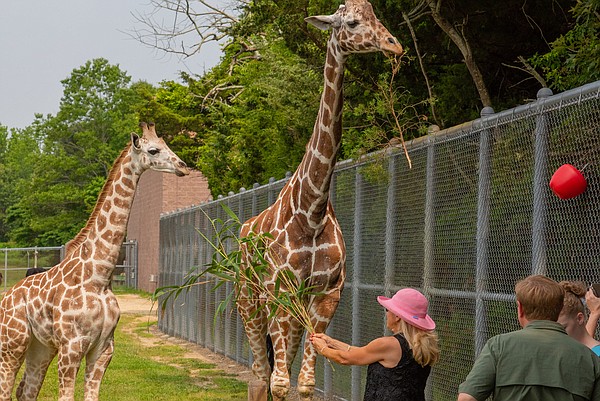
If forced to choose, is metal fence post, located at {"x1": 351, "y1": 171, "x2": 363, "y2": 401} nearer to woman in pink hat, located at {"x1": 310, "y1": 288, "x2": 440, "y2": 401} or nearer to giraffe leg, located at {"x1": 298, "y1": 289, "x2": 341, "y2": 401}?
giraffe leg, located at {"x1": 298, "y1": 289, "x2": 341, "y2": 401}

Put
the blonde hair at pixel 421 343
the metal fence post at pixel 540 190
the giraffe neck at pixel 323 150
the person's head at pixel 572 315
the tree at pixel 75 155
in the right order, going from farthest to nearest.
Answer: the tree at pixel 75 155
the giraffe neck at pixel 323 150
the metal fence post at pixel 540 190
the blonde hair at pixel 421 343
the person's head at pixel 572 315

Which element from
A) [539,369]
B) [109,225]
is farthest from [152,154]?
[539,369]

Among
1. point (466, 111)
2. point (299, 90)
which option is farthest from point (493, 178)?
point (299, 90)

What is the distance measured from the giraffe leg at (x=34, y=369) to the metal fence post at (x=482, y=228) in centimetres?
444

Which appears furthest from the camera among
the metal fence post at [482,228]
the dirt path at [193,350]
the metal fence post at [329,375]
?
the dirt path at [193,350]

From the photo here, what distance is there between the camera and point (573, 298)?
17.2 ft

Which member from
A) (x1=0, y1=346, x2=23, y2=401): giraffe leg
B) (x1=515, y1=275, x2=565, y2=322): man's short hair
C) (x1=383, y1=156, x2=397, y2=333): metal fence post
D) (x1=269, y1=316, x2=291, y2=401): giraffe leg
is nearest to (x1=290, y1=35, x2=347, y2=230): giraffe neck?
(x1=269, y1=316, x2=291, y2=401): giraffe leg

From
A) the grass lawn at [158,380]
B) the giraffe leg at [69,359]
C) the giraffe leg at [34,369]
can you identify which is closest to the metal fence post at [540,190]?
the giraffe leg at [69,359]

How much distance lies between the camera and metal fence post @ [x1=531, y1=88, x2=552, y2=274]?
21.6 feet

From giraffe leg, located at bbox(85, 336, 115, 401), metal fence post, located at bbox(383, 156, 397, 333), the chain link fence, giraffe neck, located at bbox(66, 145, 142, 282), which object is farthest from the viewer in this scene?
metal fence post, located at bbox(383, 156, 397, 333)

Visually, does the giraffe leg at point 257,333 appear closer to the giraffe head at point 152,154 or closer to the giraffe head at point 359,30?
the giraffe head at point 152,154

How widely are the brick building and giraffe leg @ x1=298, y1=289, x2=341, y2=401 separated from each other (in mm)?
32520

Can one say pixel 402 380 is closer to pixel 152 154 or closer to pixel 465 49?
pixel 152 154

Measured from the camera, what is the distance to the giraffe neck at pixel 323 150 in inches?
316
